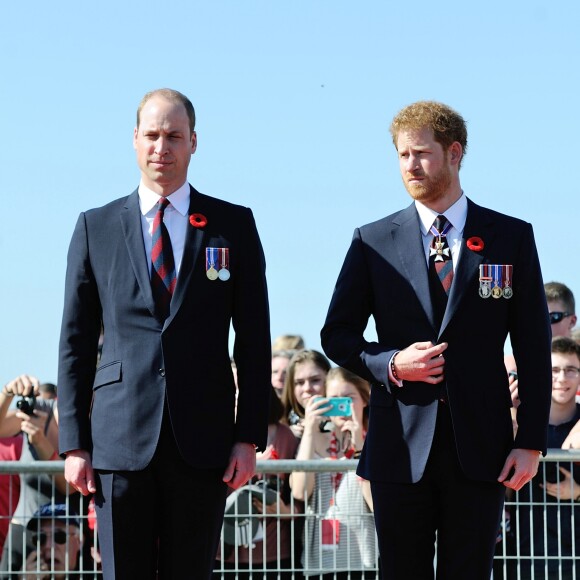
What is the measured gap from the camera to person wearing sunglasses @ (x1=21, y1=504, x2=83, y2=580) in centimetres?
680

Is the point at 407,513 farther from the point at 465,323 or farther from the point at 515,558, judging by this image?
the point at 515,558

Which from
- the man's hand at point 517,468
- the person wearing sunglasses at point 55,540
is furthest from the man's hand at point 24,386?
the man's hand at point 517,468

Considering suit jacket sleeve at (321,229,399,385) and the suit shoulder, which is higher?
the suit shoulder

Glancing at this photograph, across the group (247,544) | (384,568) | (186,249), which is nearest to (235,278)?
(186,249)

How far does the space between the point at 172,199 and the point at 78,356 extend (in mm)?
740

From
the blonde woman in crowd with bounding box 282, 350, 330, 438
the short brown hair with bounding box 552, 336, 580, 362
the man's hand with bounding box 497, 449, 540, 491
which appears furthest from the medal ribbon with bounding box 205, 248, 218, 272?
the blonde woman in crowd with bounding box 282, 350, 330, 438

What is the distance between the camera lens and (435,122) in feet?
16.9

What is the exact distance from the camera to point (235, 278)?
514cm

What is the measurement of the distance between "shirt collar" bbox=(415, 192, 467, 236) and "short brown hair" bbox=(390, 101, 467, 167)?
0.24 metres

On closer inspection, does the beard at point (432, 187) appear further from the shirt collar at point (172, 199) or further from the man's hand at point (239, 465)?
the man's hand at point (239, 465)

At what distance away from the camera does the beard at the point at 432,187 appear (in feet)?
16.8

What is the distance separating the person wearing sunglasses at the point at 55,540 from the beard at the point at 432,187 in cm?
283

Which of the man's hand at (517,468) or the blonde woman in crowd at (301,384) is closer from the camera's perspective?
the man's hand at (517,468)

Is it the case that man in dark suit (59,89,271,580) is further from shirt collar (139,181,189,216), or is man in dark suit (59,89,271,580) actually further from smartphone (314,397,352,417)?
smartphone (314,397,352,417)
